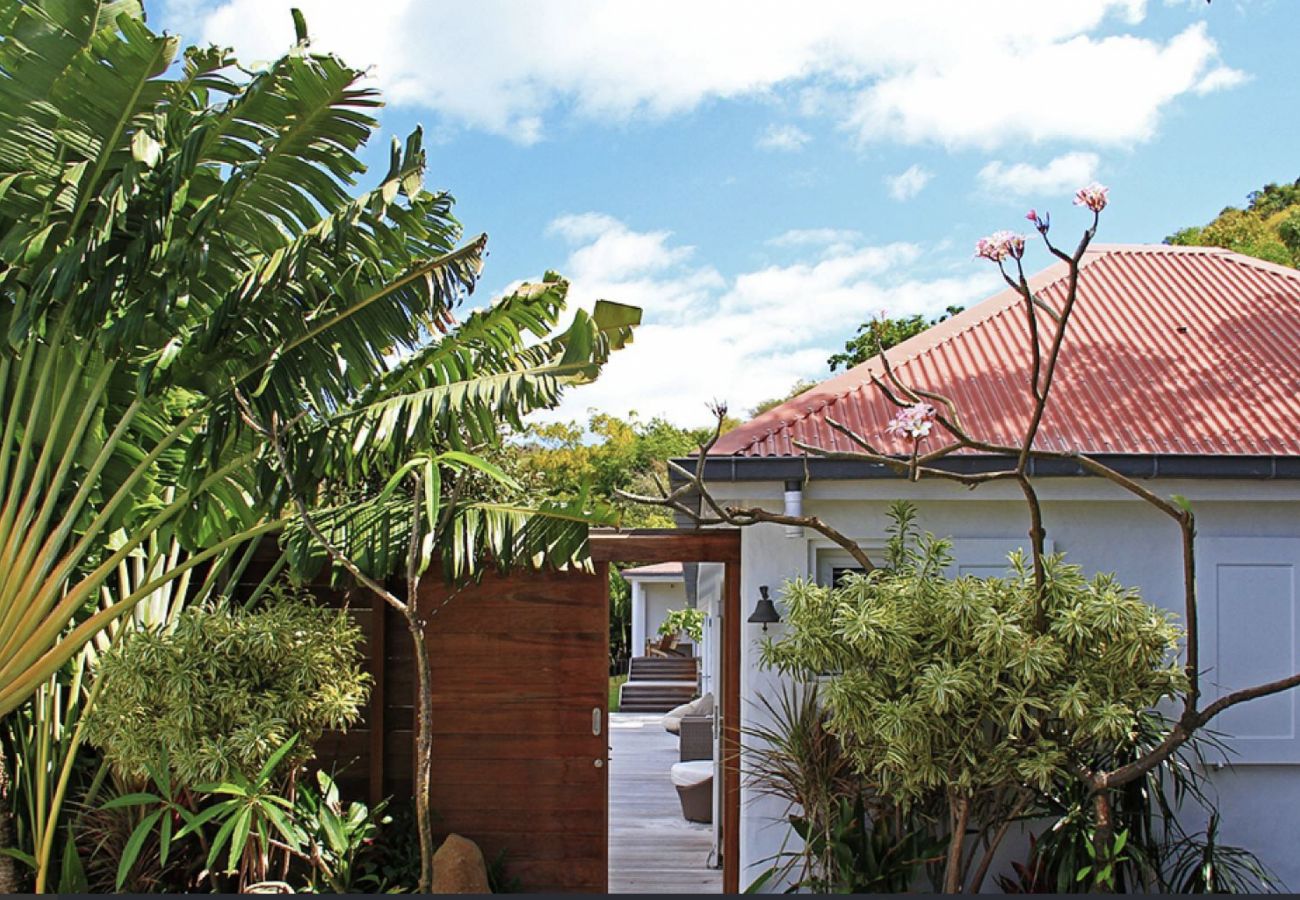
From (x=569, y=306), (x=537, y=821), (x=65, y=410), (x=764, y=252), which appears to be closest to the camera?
(x=65, y=410)

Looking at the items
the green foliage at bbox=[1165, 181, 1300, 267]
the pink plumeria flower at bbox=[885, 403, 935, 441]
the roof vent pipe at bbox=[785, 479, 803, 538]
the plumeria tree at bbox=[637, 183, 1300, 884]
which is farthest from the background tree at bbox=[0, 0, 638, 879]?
the green foliage at bbox=[1165, 181, 1300, 267]

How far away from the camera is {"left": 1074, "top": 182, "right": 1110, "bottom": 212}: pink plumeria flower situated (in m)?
6.11

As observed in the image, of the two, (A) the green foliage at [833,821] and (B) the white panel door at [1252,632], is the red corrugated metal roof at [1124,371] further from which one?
(A) the green foliage at [833,821]

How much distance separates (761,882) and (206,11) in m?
9.05

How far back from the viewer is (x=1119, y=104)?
1566cm

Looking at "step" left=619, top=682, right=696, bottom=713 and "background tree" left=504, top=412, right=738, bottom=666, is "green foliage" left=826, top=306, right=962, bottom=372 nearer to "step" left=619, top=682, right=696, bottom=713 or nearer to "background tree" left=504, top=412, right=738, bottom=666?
"background tree" left=504, top=412, right=738, bottom=666

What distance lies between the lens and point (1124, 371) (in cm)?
927

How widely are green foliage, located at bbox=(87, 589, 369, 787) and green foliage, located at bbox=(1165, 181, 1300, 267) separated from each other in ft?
68.2

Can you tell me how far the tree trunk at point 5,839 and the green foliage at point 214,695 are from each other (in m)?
0.63

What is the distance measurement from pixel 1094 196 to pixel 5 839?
7604mm

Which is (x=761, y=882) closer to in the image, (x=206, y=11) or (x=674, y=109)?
(x=206, y=11)

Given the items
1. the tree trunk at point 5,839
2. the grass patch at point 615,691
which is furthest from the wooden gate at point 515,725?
the grass patch at point 615,691

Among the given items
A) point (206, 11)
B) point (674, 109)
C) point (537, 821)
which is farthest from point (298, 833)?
point (674, 109)

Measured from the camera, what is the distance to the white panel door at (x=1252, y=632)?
8.09 m
